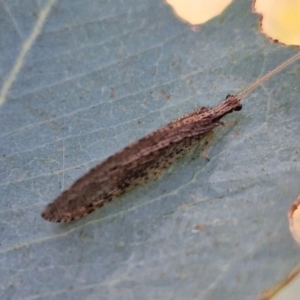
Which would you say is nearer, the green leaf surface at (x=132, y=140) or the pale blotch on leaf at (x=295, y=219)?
the pale blotch on leaf at (x=295, y=219)

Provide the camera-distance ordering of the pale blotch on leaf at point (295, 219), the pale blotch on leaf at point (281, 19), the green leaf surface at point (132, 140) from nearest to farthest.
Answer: the pale blotch on leaf at point (295, 219) < the green leaf surface at point (132, 140) < the pale blotch on leaf at point (281, 19)

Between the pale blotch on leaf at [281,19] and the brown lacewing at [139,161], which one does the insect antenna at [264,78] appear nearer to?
the brown lacewing at [139,161]

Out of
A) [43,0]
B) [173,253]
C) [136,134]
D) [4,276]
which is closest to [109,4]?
[43,0]

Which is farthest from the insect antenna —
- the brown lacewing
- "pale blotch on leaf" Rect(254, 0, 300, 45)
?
"pale blotch on leaf" Rect(254, 0, 300, 45)

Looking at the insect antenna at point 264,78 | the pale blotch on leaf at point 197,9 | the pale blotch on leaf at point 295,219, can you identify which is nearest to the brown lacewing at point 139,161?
the insect antenna at point 264,78

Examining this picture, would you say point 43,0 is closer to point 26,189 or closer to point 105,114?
point 105,114

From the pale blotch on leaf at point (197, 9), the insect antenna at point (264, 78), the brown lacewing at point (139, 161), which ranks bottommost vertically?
the brown lacewing at point (139, 161)

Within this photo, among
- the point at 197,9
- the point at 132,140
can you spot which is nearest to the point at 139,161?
the point at 132,140
